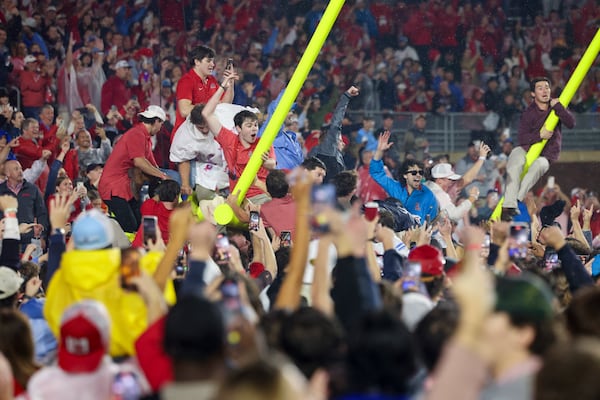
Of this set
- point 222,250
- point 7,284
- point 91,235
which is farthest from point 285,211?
point 91,235

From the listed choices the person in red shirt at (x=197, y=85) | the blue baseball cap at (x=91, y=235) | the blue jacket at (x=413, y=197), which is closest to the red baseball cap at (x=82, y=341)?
the blue baseball cap at (x=91, y=235)

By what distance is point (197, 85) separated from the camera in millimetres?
10484

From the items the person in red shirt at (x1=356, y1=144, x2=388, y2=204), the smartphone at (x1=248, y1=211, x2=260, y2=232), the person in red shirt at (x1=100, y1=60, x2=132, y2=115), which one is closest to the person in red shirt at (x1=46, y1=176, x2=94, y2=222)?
the smartphone at (x1=248, y1=211, x2=260, y2=232)

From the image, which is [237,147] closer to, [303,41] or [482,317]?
[482,317]

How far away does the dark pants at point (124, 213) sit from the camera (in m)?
10.2

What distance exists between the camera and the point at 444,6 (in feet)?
68.5

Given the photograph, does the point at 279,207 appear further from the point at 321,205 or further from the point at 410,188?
the point at 321,205

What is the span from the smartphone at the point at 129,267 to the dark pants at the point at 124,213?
5564 mm

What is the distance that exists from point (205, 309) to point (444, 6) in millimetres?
18054

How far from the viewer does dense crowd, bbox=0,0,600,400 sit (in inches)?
134

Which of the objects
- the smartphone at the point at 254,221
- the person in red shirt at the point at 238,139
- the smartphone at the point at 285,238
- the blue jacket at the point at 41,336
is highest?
the blue jacket at the point at 41,336

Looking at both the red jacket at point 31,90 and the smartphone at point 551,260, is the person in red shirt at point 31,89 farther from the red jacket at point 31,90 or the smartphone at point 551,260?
the smartphone at point 551,260

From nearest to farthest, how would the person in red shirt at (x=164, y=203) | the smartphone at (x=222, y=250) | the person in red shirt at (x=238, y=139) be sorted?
the smartphone at (x=222, y=250) < the person in red shirt at (x=164, y=203) < the person in red shirt at (x=238, y=139)

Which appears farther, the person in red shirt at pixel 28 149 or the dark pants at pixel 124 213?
the person in red shirt at pixel 28 149
